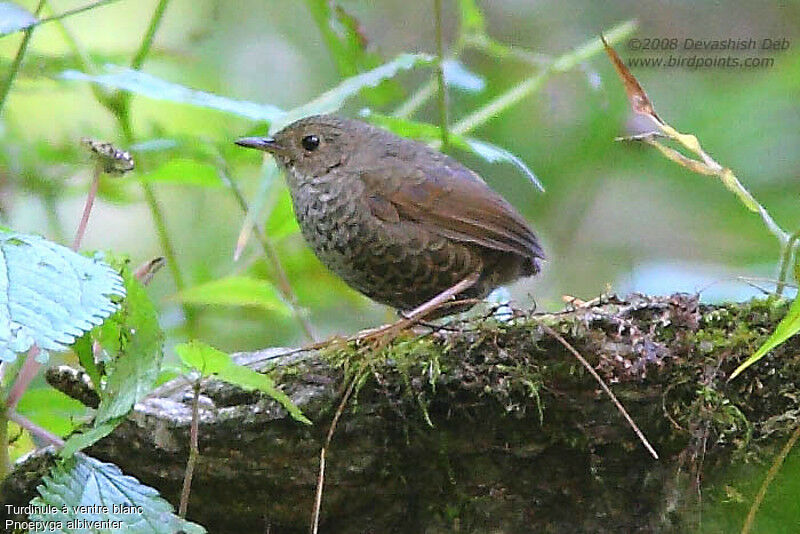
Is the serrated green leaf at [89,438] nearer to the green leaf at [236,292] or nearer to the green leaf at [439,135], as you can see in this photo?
the green leaf at [236,292]

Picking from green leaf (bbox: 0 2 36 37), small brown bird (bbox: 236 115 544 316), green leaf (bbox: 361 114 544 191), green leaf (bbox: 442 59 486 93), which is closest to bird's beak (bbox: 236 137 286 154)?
small brown bird (bbox: 236 115 544 316)

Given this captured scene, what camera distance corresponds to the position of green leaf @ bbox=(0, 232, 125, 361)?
3.78ft

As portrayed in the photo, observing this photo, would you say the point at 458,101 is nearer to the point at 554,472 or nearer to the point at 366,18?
the point at 366,18

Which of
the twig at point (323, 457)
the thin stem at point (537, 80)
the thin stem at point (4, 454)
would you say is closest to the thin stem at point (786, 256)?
the twig at point (323, 457)

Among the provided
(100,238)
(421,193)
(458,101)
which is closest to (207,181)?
(421,193)

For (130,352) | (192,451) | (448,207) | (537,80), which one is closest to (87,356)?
(130,352)

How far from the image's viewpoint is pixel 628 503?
62.3 inches

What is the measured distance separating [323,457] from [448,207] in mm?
873

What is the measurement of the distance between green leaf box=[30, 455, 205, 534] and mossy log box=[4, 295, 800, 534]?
23 cm

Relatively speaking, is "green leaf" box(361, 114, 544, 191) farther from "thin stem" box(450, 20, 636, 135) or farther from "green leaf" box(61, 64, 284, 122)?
"thin stem" box(450, 20, 636, 135)

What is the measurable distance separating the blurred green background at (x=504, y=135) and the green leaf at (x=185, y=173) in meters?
0.64

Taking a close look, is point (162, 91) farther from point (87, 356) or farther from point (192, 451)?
point (192, 451)

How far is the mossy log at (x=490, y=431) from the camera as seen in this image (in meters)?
1.56

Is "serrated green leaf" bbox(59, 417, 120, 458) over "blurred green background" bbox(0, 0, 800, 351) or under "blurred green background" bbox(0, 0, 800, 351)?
under
